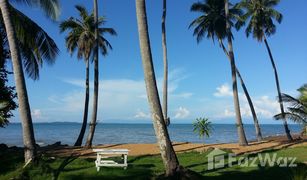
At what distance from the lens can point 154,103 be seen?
1054cm

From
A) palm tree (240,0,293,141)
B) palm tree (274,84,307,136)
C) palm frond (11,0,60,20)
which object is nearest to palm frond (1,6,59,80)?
palm frond (11,0,60,20)

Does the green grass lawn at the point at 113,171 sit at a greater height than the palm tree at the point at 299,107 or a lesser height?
lesser

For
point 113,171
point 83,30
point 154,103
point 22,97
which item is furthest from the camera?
point 83,30

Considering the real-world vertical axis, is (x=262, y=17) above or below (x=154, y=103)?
above

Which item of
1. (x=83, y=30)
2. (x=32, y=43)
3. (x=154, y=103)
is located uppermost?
(x=83, y=30)

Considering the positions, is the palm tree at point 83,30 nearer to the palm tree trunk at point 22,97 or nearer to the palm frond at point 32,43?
the palm frond at point 32,43

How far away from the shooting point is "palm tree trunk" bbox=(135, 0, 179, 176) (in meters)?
10.3

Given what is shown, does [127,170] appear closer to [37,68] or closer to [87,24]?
[37,68]

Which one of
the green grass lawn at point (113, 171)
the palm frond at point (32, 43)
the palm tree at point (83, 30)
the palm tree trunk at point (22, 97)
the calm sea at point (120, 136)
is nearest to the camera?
the green grass lawn at point (113, 171)

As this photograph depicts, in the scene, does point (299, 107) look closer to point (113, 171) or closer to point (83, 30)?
point (113, 171)

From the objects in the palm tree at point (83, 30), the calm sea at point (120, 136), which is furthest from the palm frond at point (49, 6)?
the calm sea at point (120, 136)

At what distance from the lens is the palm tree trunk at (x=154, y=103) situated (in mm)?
10320

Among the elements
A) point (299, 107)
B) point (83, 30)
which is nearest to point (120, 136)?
point (83, 30)

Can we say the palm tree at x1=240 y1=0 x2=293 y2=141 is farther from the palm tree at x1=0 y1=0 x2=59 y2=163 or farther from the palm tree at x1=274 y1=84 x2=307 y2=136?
the palm tree at x1=0 y1=0 x2=59 y2=163
